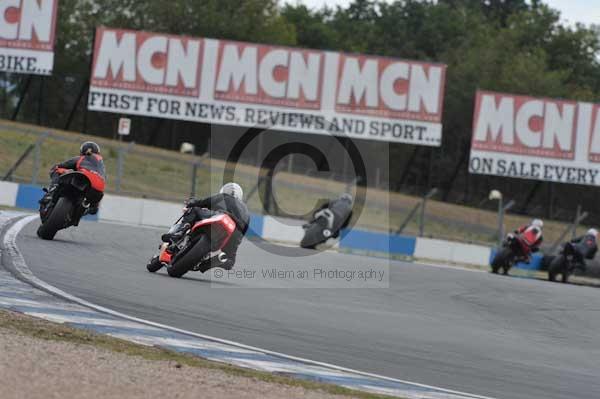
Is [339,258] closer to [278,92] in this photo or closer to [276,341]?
[276,341]

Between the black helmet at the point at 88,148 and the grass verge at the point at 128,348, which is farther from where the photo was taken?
the black helmet at the point at 88,148

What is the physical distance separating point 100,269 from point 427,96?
79.3ft

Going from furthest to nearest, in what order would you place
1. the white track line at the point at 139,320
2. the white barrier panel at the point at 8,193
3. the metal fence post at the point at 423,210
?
the metal fence post at the point at 423,210, the white barrier panel at the point at 8,193, the white track line at the point at 139,320

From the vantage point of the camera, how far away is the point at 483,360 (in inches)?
328

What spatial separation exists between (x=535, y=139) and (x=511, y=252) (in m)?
14.1

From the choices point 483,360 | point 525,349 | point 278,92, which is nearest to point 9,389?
point 483,360

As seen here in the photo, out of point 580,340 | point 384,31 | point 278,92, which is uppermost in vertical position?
point 384,31

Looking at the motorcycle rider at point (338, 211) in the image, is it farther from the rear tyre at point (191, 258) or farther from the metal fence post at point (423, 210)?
the rear tyre at point (191, 258)

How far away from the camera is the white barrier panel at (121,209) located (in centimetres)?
2398

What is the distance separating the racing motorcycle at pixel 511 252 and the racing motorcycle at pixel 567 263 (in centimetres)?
125

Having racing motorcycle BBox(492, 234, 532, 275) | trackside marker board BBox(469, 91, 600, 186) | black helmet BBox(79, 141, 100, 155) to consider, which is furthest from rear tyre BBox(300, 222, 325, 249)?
trackside marker board BBox(469, 91, 600, 186)

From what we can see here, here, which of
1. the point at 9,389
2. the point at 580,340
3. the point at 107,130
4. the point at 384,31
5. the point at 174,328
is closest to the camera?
the point at 9,389

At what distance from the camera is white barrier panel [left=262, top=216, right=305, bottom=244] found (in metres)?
24.9

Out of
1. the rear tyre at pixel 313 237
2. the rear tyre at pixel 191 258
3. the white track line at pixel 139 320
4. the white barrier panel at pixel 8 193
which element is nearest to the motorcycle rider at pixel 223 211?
the rear tyre at pixel 191 258
